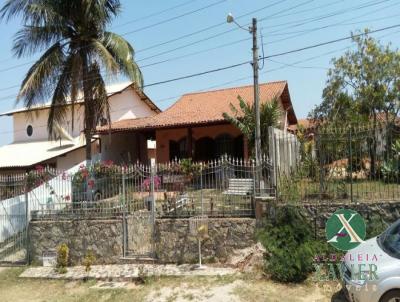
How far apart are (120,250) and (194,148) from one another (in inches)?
416

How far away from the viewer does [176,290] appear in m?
7.85

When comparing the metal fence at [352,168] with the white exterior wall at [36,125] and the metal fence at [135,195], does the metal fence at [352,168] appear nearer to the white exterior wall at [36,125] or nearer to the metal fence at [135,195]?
the metal fence at [135,195]

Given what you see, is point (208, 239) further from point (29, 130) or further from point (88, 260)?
point (29, 130)

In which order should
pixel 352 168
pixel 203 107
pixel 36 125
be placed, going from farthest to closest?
pixel 36 125
pixel 203 107
pixel 352 168

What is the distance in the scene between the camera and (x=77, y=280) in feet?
30.3

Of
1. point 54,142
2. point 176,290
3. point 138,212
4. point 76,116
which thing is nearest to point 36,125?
point 54,142

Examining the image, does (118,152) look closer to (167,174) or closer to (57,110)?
(57,110)

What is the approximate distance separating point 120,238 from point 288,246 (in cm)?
425

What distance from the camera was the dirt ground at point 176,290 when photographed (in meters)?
7.09

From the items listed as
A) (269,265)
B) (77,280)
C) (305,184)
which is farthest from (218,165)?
(77,280)

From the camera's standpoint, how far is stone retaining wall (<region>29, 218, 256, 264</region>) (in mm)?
9227

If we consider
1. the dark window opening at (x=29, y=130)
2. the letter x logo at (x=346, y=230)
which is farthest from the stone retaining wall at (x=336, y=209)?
the dark window opening at (x=29, y=130)

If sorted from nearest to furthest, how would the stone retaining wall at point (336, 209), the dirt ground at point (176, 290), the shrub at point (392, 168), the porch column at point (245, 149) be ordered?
the dirt ground at point (176, 290) < the stone retaining wall at point (336, 209) < the shrub at point (392, 168) < the porch column at point (245, 149)

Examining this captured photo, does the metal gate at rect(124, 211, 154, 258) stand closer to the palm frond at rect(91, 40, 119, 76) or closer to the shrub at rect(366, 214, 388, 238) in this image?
the shrub at rect(366, 214, 388, 238)
